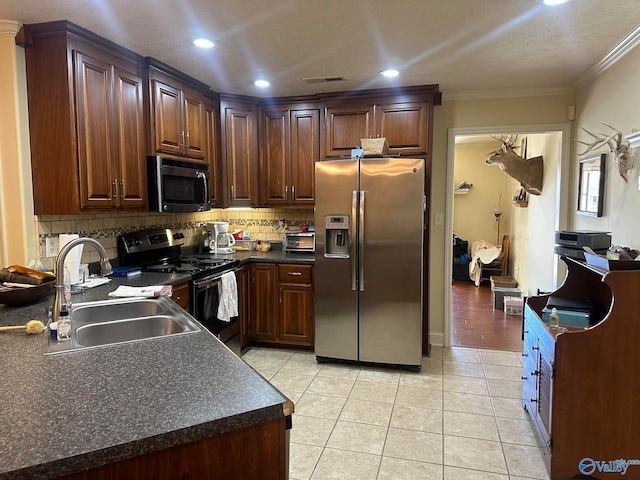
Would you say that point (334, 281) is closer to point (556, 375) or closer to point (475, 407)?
point (475, 407)

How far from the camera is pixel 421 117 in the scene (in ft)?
11.9

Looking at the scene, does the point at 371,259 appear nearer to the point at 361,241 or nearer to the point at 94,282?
the point at 361,241

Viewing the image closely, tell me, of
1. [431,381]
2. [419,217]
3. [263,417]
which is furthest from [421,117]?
[263,417]

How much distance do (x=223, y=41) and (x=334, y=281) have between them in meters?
1.97

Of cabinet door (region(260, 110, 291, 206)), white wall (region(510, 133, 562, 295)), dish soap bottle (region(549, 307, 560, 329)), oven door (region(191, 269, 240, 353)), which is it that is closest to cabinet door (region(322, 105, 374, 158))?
cabinet door (region(260, 110, 291, 206))

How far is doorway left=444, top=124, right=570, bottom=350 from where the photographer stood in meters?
3.74

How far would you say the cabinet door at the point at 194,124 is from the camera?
335 centimetres

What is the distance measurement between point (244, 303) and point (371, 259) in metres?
1.24

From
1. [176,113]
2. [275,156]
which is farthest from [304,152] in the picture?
[176,113]

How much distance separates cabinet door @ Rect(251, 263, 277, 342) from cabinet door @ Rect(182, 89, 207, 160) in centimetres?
114

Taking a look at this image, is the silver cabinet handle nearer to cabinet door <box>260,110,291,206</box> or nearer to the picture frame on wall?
cabinet door <box>260,110,291,206</box>

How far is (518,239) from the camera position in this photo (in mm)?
6234

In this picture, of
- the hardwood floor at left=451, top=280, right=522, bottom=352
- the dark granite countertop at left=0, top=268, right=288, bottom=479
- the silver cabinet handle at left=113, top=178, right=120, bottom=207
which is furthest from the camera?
the hardwood floor at left=451, top=280, right=522, bottom=352

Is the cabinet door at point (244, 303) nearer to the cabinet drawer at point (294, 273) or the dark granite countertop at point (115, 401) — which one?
the cabinet drawer at point (294, 273)
